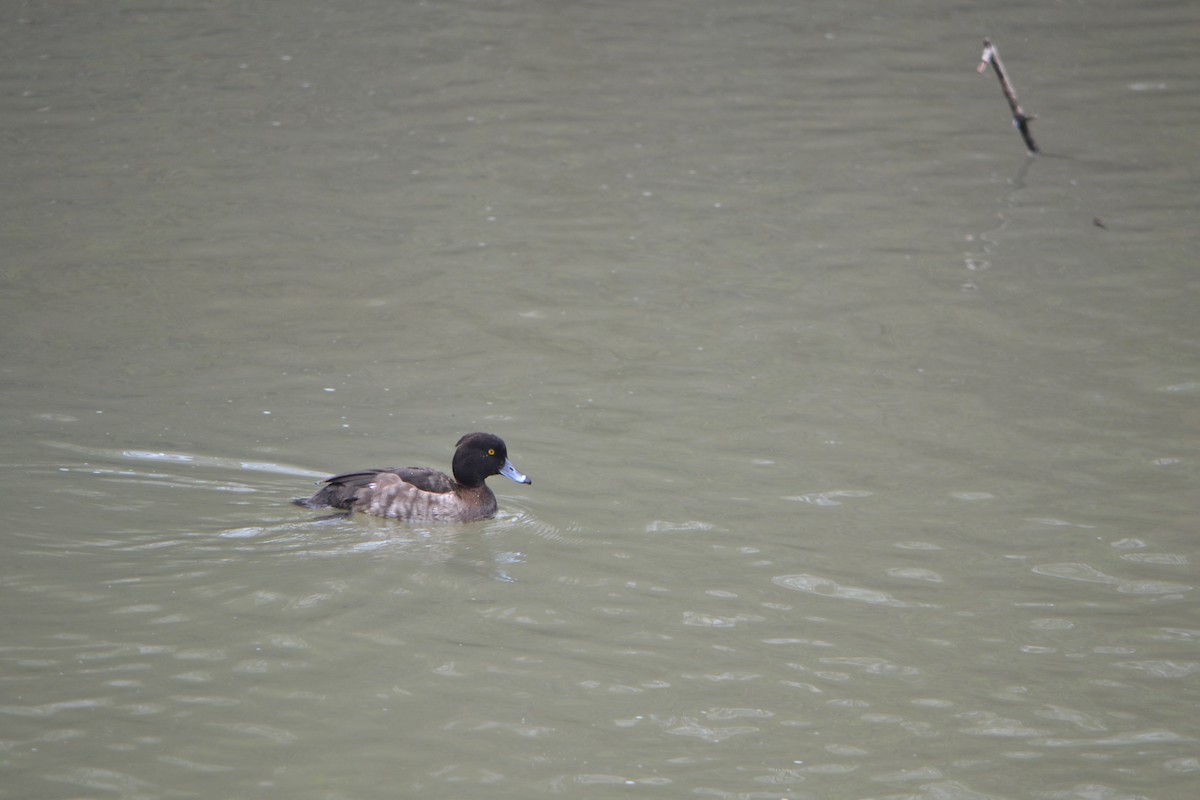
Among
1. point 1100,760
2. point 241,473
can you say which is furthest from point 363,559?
point 1100,760

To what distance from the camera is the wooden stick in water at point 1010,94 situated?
1301cm

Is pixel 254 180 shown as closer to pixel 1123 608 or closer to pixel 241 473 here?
pixel 241 473

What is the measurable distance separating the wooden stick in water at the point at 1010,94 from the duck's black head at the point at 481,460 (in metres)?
6.46

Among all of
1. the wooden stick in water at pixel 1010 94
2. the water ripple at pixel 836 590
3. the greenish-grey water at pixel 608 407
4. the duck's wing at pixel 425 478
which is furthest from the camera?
the wooden stick in water at pixel 1010 94

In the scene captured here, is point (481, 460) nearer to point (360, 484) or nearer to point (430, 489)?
point (430, 489)

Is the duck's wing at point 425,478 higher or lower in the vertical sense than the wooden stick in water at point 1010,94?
lower

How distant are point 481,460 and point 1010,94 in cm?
723

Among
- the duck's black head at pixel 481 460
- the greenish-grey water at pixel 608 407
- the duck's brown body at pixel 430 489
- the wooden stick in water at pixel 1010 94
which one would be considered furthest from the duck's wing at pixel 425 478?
the wooden stick in water at pixel 1010 94

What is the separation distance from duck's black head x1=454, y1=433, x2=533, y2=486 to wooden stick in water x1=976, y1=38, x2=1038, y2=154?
6.46 m

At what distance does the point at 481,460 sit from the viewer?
8391 millimetres

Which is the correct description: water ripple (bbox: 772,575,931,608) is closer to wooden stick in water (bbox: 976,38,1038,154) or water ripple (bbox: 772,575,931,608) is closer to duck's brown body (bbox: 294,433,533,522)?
duck's brown body (bbox: 294,433,533,522)

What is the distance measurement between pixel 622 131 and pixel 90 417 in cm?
756

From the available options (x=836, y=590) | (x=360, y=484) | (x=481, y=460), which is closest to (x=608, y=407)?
(x=481, y=460)

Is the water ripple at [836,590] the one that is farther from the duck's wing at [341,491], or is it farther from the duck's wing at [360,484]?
the duck's wing at [341,491]
